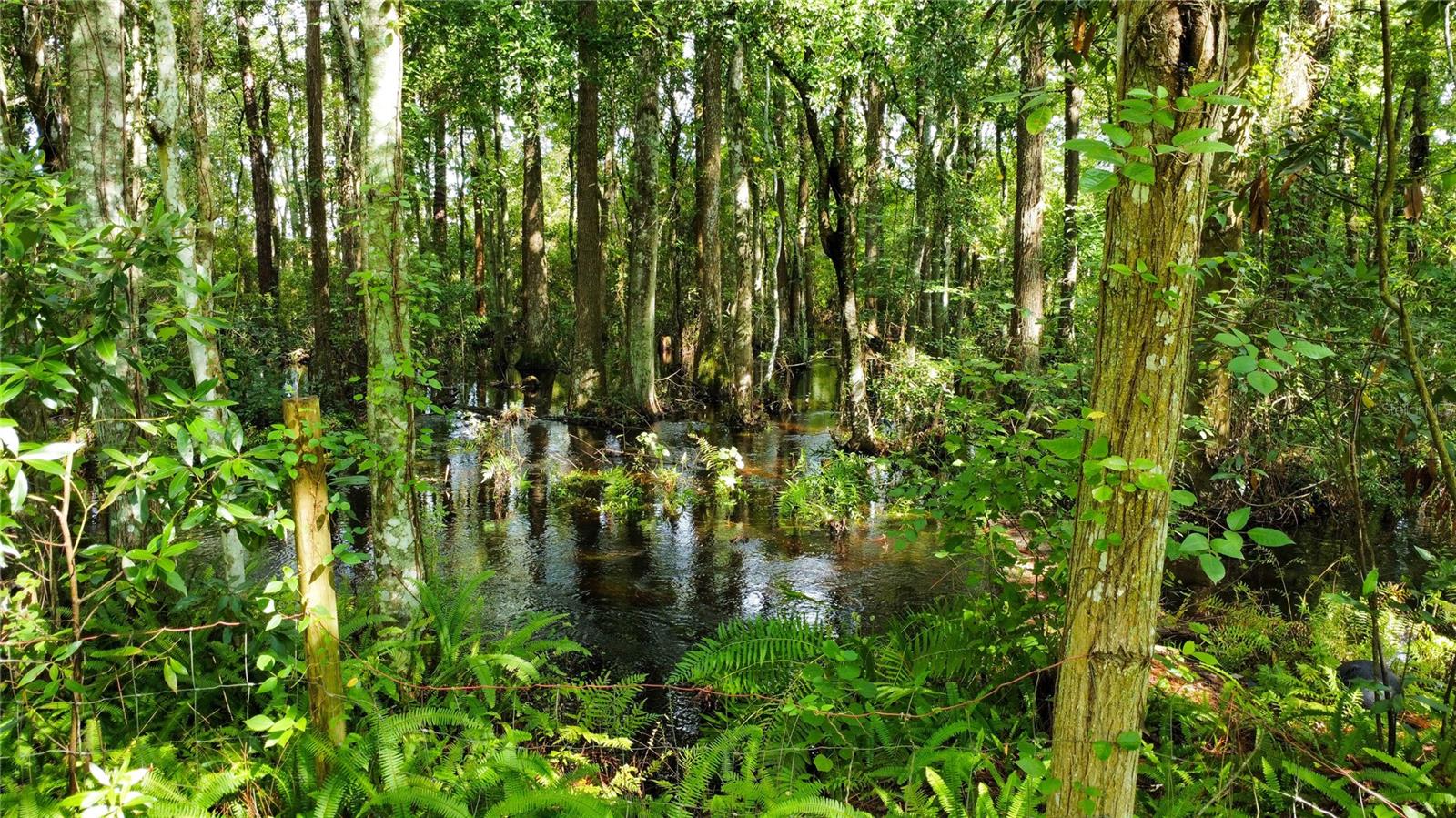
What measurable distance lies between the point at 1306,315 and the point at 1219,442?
3.53 m

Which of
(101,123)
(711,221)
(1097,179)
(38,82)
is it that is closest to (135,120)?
(101,123)

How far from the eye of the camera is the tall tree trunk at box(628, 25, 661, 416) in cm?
1509

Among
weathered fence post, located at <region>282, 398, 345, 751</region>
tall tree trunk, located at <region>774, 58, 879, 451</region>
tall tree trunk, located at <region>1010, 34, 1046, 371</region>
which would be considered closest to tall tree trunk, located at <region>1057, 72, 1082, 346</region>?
tall tree trunk, located at <region>1010, 34, 1046, 371</region>

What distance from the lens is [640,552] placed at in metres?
9.28

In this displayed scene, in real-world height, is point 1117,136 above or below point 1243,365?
above

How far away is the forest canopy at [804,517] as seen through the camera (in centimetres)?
246

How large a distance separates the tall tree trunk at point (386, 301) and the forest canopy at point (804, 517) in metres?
0.03

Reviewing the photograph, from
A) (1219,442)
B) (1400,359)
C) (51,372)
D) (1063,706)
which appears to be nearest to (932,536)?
(1219,442)

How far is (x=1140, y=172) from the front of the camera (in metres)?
1.96

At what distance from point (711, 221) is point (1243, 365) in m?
14.9

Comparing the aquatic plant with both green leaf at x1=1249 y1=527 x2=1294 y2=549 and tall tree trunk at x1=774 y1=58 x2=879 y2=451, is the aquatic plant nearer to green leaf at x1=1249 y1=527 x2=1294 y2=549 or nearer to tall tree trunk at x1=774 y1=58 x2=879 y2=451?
tall tree trunk at x1=774 y1=58 x2=879 y2=451

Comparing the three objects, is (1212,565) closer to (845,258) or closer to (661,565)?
(661,565)

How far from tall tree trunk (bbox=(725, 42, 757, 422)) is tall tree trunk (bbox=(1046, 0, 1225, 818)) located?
12.8 metres

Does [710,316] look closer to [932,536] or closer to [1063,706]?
[932,536]
